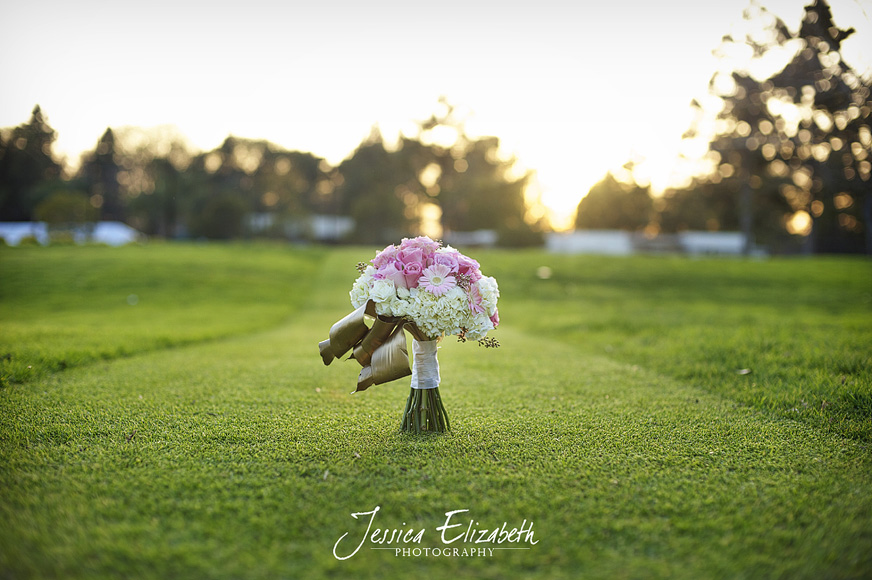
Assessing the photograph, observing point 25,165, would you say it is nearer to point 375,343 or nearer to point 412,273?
point 375,343

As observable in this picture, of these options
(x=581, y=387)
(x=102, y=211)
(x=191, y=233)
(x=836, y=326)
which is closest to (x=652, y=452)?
(x=581, y=387)

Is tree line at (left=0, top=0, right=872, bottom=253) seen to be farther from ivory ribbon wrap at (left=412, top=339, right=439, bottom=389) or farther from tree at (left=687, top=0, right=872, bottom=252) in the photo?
ivory ribbon wrap at (left=412, top=339, right=439, bottom=389)

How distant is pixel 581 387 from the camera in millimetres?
5254

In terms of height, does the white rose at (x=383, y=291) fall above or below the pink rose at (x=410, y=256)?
below

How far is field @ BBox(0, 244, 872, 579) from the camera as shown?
83.6 inches

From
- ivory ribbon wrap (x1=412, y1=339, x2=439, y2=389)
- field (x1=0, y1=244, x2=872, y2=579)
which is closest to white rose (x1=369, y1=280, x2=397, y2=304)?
ivory ribbon wrap (x1=412, y1=339, x2=439, y2=389)

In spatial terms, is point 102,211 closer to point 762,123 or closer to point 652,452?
point 762,123

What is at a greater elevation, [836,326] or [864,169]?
[864,169]

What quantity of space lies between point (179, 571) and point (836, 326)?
35.4 feet

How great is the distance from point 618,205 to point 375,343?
52.7m

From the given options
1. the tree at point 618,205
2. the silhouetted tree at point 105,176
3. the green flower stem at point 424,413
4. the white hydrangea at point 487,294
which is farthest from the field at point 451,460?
the silhouetted tree at point 105,176

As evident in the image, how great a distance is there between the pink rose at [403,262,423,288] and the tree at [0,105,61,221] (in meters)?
9.71

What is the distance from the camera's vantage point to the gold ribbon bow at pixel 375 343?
321 centimetres

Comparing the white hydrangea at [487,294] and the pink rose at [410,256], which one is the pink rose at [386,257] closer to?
the pink rose at [410,256]
